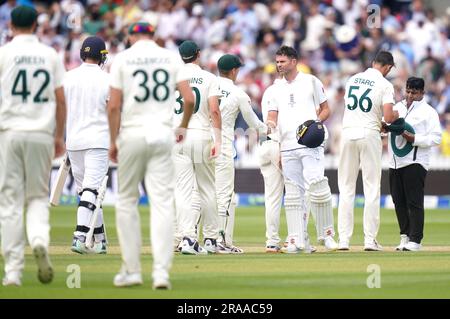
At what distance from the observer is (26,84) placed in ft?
36.3

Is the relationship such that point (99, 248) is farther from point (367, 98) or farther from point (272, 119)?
point (367, 98)

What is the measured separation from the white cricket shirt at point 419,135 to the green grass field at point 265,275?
1.14 metres

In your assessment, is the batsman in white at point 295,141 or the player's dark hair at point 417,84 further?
the player's dark hair at point 417,84

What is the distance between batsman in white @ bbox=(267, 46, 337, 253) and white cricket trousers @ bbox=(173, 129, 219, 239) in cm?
94

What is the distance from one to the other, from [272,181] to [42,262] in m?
5.33

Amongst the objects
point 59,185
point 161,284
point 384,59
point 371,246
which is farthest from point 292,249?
point 161,284

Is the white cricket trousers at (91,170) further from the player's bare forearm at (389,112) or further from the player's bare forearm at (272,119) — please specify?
the player's bare forearm at (389,112)

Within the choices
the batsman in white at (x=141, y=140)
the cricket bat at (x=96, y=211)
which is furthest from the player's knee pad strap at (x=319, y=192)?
the batsman in white at (x=141, y=140)

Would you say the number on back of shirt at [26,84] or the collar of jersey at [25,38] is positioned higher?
the collar of jersey at [25,38]

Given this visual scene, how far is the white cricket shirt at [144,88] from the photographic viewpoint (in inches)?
431

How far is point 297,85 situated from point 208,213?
1907 mm

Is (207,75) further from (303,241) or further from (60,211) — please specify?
(60,211)
